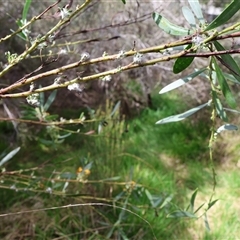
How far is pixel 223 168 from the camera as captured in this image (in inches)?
93.7

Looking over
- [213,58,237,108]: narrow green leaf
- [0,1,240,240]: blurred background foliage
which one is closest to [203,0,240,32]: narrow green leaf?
[213,58,237,108]: narrow green leaf

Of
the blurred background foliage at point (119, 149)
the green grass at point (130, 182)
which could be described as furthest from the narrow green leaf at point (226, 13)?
the blurred background foliage at point (119, 149)

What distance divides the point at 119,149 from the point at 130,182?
741 mm

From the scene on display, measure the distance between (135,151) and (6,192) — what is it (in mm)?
853

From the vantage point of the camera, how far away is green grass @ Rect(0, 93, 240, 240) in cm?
150

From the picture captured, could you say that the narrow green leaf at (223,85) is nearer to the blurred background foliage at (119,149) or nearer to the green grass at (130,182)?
the green grass at (130,182)

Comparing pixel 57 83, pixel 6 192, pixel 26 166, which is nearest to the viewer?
pixel 57 83

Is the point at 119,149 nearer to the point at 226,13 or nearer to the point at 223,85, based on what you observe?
the point at 223,85

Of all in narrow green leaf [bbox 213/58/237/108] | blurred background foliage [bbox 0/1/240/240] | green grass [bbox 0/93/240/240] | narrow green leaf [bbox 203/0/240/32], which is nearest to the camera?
narrow green leaf [bbox 203/0/240/32]

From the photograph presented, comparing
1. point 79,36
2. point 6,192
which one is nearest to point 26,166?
point 6,192

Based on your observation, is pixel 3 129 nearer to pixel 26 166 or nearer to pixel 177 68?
pixel 26 166

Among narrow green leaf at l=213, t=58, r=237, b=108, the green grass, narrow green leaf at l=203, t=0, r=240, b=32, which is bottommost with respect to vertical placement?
the green grass

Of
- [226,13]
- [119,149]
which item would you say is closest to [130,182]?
[119,149]

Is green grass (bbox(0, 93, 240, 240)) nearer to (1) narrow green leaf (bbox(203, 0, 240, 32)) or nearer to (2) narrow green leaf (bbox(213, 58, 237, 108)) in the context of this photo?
(2) narrow green leaf (bbox(213, 58, 237, 108))
